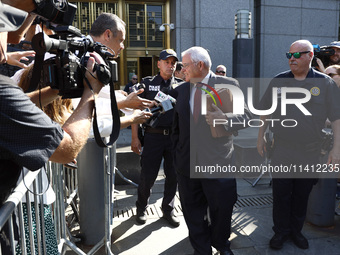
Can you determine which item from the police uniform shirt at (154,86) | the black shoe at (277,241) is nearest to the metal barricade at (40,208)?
the police uniform shirt at (154,86)

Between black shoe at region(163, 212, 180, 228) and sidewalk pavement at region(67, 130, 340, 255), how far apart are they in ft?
0.17

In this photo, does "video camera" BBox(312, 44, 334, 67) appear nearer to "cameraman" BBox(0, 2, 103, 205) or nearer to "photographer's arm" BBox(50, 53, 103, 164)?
"photographer's arm" BBox(50, 53, 103, 164)

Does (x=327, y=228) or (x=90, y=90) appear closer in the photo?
(x=90, y=90)

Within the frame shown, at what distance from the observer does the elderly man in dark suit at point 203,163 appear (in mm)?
2799

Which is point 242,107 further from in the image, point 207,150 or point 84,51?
point 84,51

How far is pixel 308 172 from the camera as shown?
10.4 ft

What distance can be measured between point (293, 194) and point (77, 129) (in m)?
2.65

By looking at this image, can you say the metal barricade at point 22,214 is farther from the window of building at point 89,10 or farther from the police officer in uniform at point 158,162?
the window of building at point 89,10

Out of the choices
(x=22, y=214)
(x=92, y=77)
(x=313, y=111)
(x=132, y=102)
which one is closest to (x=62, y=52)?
(x=92, y=77)

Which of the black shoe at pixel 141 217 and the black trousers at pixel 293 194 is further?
A: the black shoe at pixel 141 217

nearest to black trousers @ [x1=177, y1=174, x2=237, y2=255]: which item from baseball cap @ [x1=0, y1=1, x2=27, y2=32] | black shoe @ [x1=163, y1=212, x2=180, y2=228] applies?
black shoe @ [x1=163, y1=212, x2=180, y2=228]

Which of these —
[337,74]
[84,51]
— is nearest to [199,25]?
[337,74]

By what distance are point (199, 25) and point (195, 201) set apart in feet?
27.6

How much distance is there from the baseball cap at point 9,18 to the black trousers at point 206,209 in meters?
2.15
